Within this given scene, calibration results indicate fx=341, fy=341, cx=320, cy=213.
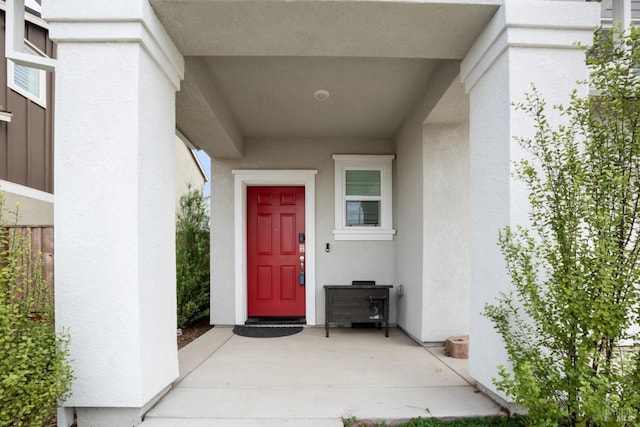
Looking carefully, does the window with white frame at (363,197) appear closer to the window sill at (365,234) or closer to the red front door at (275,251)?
Result: the window sill at (365,234)

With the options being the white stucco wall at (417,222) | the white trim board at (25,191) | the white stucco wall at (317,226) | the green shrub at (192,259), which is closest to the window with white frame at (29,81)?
the white trim board at (25,191)

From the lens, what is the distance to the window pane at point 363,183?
501 centimetres

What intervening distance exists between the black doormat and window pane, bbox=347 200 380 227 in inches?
66.3

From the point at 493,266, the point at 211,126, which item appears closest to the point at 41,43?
the point at 211,126

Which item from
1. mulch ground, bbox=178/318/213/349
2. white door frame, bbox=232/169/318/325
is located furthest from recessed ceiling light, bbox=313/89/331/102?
mulch ground, bbox=178/318/213/349

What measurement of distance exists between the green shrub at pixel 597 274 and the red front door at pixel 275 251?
3586mm

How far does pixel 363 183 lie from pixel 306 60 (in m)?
2.24

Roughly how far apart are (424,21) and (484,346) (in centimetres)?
229

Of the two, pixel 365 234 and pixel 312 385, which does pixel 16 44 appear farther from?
pixel 365 234

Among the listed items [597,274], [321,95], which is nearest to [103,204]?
[321,95]

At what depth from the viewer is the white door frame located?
4.90m

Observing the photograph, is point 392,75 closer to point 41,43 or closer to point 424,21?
point 424,21

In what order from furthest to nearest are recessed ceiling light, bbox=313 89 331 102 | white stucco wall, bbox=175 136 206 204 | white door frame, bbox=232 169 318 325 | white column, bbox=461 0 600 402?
white stucco wall, bbox=175 136 206 204
white door frame, bbox=232 169 318 325
recessed ceiling light, bbox=313 89 331 102
white column, bbox=461 0 600 402

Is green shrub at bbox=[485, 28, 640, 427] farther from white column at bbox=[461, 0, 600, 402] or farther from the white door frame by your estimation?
the white door frame
